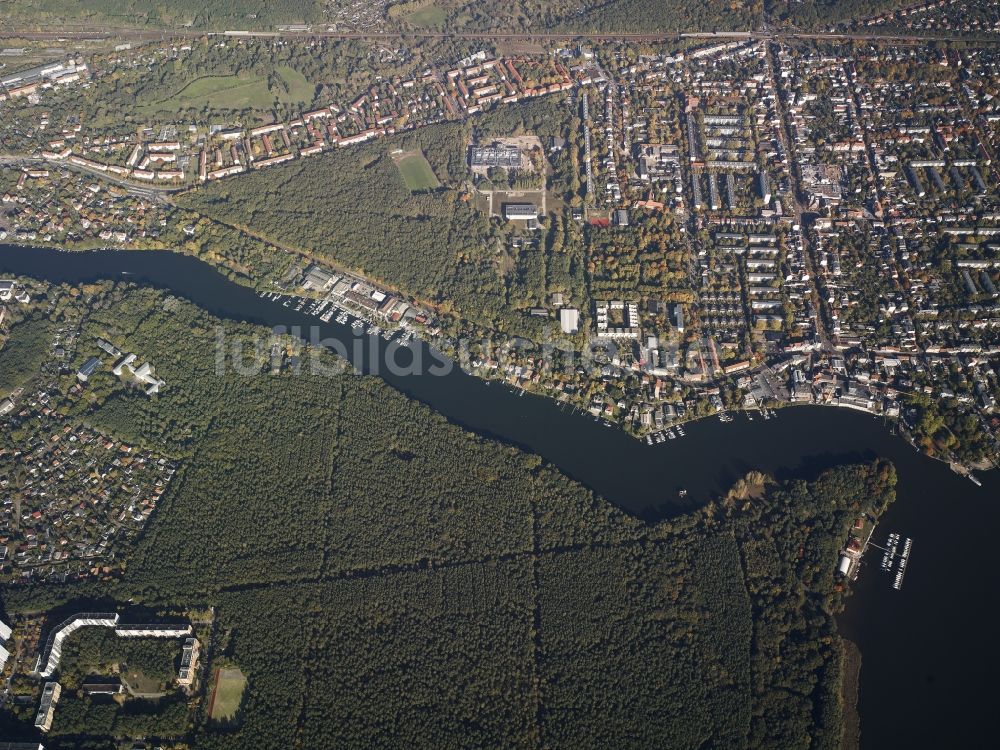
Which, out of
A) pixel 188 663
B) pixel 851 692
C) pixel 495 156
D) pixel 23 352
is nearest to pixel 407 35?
pixel 495 156

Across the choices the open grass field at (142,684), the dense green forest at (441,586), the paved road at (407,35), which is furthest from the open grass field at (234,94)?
the open grass field at (142,684)

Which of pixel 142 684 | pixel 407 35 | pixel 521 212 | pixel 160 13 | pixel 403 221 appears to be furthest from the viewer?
pixel 160 13

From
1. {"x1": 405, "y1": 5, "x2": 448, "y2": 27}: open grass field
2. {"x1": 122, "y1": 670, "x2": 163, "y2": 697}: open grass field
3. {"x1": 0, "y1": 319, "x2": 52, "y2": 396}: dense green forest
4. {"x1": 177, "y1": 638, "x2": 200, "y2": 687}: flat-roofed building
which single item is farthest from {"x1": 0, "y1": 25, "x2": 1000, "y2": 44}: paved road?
{"x1": 122, "y1": 670, "x2": 163, "y2": 697}: open grass field

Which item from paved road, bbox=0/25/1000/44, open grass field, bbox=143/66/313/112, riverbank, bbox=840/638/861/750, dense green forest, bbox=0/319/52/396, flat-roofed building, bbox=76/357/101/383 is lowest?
riverbank, bbox=840/638/861/750

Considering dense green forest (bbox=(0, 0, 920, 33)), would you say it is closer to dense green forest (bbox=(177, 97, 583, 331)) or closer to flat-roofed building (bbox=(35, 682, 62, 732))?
dense green forest (bbox=(177, 97, 583, 331))

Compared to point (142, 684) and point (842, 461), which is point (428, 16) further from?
point (142, 684)

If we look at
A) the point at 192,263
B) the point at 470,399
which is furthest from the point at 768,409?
the point at 192,263

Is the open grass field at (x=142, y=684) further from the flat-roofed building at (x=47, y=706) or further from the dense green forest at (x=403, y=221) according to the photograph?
the dense green forest at (x=403, y=221)
